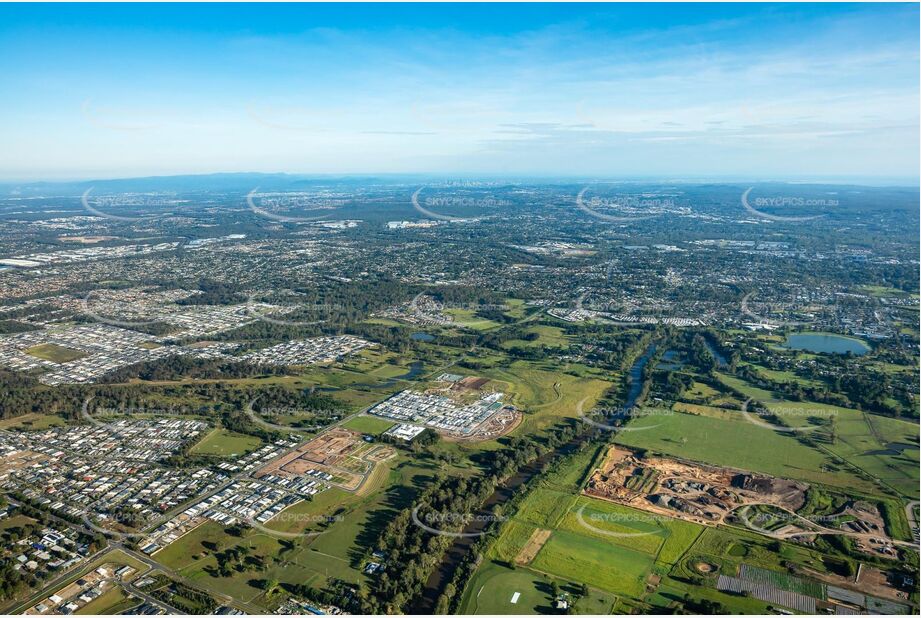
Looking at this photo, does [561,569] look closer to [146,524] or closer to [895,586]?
[895,586]

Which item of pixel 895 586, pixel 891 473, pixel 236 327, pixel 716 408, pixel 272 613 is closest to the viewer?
pixel 272 613

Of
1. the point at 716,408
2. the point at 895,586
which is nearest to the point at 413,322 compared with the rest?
the point at 716,408

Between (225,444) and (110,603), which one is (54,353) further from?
(110,603)

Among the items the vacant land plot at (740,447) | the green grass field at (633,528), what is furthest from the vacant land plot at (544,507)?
the vacant land plot at (740,447)

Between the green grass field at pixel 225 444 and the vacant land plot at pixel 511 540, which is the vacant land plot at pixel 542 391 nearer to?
the vacant land plot at pixel 511 540

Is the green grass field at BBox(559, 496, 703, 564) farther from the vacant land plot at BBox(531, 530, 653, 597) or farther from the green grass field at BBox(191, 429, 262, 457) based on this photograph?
the green grass field at BBox(191, 429, 262, 457)

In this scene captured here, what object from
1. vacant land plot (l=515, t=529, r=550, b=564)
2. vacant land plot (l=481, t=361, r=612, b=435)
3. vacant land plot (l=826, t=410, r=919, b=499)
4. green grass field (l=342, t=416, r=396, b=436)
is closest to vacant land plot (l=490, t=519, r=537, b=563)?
vacant land plot (l=515, t=529, r=550, b=564)
